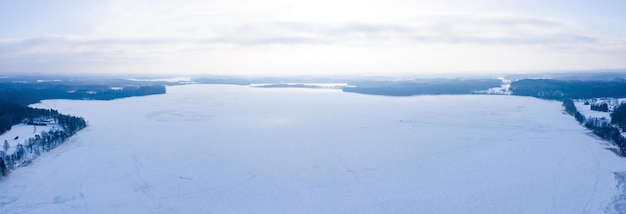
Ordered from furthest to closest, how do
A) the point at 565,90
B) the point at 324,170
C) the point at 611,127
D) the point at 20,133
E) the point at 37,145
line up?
the point at 565,90
the point at 20,133
the point at 611,127
the point at 37,145
the point at 324,170

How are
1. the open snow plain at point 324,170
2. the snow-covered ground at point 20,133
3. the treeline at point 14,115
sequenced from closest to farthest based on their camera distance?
1. the open snow plain at point 324,170
2. the snow-covered ground at point 20,133
3. the treeline at point 14,115

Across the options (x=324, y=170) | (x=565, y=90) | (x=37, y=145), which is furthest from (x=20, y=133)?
(x=565, y=90)

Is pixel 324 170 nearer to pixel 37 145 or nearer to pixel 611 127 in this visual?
pixel 37 145

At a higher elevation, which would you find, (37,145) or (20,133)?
(20,133)

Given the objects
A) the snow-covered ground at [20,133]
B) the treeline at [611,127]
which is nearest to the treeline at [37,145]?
the snow-covered ground at [20,133]

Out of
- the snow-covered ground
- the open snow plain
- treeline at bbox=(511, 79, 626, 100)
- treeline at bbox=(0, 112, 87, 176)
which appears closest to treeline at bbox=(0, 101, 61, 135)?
the snow-covered ground

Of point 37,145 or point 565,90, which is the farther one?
point 565,90

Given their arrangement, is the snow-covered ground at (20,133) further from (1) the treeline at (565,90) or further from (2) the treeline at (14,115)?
(1) the treeline at (565,90)
